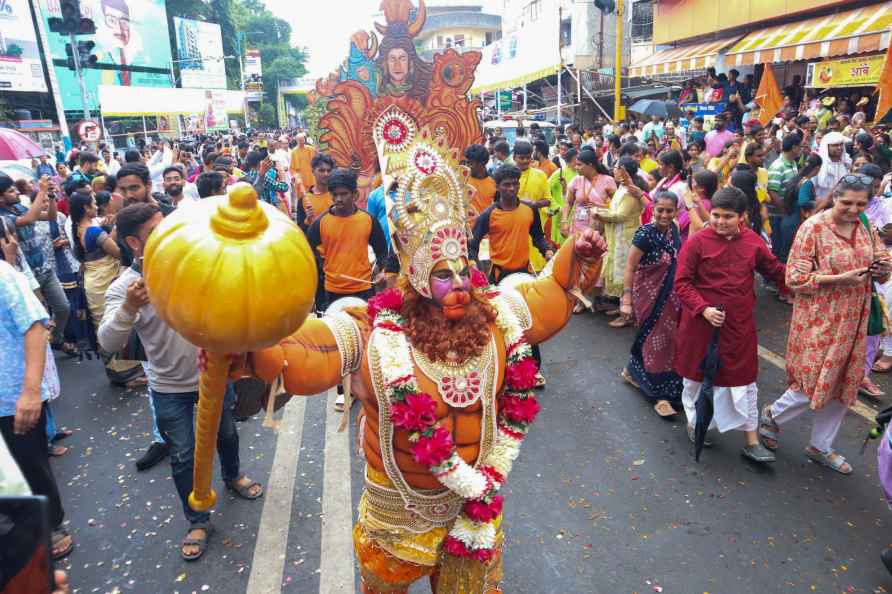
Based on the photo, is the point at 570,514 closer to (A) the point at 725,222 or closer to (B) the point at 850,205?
(A) the point at 725,222

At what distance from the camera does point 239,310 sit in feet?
4.41

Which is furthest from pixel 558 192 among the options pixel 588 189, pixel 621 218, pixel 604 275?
pixel 621 218

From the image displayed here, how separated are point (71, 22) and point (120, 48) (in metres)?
28.1

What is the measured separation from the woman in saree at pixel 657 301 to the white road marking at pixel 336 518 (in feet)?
8.62

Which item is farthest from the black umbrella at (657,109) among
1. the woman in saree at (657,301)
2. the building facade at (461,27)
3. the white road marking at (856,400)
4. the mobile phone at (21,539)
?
the building facade at (461,27)

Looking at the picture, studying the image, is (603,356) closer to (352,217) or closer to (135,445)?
(352,217)

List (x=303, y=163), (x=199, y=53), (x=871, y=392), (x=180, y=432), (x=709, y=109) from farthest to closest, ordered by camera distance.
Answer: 1. (x=199, y=53)
2. (x=709, y=109)
3. (x=303, y=163)
4. (x=871, y=392)
5. (x=180, y=432)

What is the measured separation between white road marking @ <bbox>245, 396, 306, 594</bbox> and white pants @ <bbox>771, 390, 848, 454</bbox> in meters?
3.49

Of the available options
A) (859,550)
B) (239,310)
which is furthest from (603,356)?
(239,310)

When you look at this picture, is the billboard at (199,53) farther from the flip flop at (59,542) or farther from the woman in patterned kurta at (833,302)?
the woman in patterned kurta at (833,302)

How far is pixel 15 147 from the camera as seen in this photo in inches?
285

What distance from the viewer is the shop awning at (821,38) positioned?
39.2 ft

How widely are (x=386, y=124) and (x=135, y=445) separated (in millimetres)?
3455

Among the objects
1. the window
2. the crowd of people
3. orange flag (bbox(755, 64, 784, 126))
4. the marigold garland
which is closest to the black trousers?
the crowd of people
